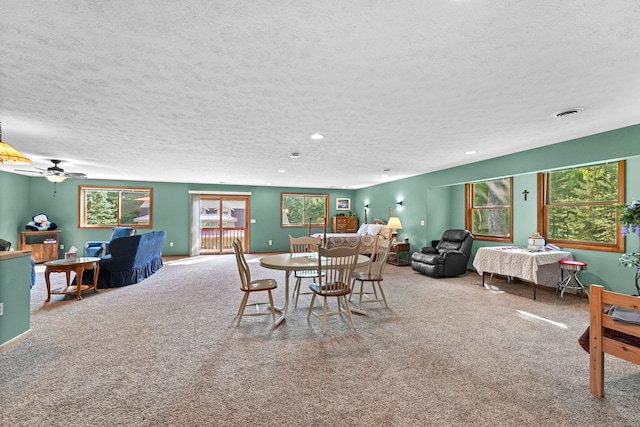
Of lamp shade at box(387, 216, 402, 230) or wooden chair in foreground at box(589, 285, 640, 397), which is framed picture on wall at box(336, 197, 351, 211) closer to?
lamp shade at box(387, 216, 402, 230)

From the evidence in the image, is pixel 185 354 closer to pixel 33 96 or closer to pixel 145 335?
pixel 145 335

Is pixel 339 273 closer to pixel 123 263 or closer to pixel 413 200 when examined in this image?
pixel 123 263

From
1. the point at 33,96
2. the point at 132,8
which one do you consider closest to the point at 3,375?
the point at 33,96

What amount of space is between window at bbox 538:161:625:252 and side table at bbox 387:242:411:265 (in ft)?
9.76

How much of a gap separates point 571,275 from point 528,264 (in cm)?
79

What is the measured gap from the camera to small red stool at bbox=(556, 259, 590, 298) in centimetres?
448

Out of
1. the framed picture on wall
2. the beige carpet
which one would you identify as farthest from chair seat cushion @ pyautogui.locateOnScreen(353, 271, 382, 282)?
the framed picture on wall

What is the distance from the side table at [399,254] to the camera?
7617mm

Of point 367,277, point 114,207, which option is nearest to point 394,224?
point 367,277

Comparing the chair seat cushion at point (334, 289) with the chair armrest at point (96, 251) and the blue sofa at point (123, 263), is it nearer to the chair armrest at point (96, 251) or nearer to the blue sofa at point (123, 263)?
the blue sofa at point (123, 263)

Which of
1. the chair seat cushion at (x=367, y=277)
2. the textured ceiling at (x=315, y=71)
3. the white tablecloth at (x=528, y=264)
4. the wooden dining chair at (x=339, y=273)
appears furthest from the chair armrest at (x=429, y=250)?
the wooden dining chair at (x=339, y=273)

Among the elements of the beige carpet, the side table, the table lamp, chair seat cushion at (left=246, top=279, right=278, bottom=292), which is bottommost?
the beige carpet

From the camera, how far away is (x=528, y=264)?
4.59 meters

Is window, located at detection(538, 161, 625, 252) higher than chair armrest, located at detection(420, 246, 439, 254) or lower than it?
higher
